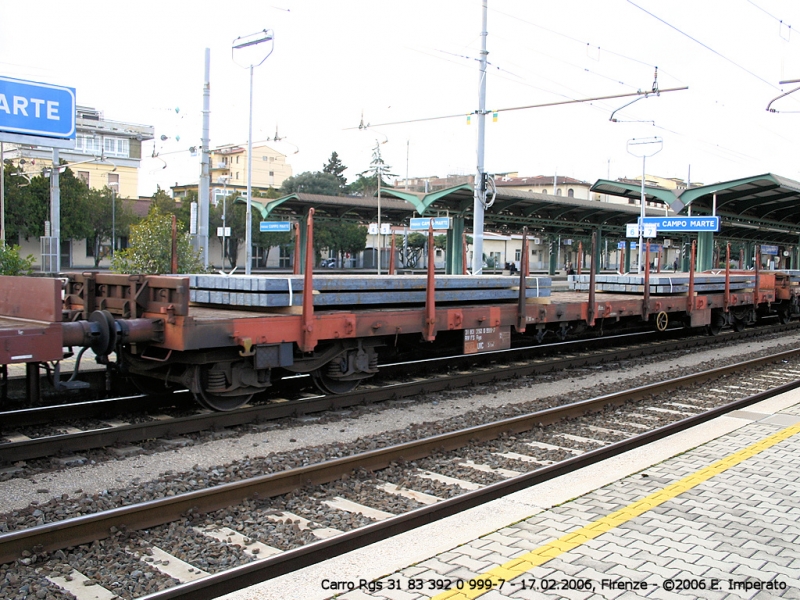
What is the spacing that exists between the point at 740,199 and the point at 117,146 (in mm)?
63998

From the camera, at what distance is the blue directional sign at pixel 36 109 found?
8.78 m

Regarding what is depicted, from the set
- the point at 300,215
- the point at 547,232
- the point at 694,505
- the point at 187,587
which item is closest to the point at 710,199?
the point at 547,232

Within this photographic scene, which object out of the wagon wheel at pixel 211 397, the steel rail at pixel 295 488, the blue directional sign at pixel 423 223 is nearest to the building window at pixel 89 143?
the blue directional sign at pixel 423 223

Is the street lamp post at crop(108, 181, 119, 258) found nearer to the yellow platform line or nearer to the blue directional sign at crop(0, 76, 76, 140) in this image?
the blue directional sign at crop(0, 76, 76, 140)

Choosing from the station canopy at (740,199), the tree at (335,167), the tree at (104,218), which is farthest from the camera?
the tree at (335,167)

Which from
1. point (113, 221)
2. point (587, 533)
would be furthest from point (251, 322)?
point (113, 221)

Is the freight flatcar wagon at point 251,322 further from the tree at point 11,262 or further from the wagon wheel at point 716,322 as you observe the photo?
the wagon wheel at point 716,322

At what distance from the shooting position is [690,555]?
429 cm

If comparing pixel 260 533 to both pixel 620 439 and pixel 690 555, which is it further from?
pixel 620 439

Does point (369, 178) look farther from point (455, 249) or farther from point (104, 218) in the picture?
point (455, 249)

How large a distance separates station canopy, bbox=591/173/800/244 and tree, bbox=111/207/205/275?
25.3 metres

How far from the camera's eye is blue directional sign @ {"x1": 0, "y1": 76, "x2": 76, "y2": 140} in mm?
8781

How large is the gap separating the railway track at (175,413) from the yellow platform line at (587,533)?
13.7ft

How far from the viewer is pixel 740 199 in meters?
34.7
